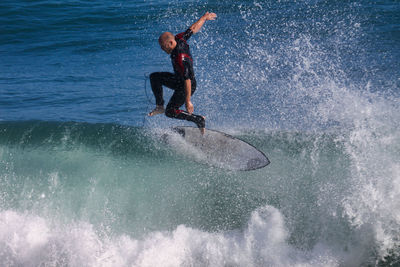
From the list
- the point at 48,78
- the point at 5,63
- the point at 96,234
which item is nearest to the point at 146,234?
the point at 96,234

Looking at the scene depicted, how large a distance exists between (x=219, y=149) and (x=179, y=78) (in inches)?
50.4

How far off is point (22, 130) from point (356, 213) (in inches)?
228

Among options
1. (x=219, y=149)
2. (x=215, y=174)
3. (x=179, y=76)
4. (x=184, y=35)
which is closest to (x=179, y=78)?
(x=179, y=76)

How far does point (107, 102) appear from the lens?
1013 cm

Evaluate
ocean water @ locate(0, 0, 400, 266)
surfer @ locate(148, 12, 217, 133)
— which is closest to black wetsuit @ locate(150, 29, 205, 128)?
surfer @ locate(148, 12, 217, 133)

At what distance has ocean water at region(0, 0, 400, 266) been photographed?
199 inches

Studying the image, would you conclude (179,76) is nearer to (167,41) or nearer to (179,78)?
(179,78)

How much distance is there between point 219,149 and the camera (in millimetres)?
5879

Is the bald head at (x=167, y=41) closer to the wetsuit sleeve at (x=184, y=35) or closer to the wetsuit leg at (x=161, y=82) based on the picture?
the wetsuit sleeve at (x=184, y=35)

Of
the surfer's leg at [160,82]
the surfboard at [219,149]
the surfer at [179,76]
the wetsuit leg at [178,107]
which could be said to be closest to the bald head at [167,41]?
the surfer at [179,76]

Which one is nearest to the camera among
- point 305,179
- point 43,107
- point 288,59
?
point 305,179

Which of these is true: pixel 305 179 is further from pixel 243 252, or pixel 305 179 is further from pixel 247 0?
pixel 247 0

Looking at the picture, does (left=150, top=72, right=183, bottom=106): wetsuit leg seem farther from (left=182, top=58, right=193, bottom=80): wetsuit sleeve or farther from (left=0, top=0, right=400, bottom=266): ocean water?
(left=0, top=0, right=400, bottom=266): ocean water

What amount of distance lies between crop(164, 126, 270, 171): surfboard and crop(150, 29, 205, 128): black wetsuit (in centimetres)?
40
